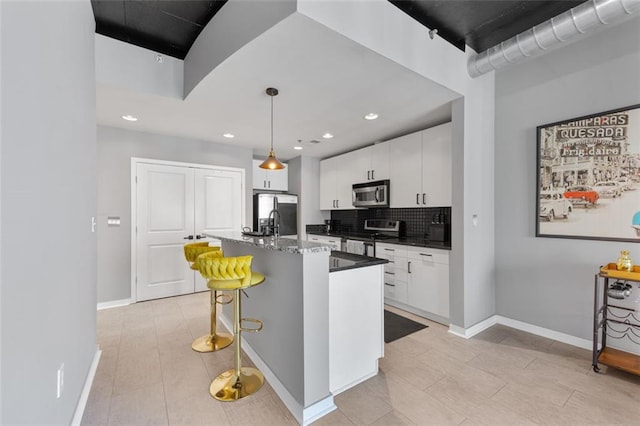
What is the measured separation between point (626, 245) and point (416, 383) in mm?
2146

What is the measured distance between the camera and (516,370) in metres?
2.23

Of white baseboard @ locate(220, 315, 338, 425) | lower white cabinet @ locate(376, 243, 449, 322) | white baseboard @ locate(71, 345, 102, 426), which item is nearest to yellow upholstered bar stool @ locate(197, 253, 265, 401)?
white baseboard @ locate(220, 315, 338, 425)

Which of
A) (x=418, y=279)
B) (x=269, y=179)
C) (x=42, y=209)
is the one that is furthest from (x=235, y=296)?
(x=269, y=179)

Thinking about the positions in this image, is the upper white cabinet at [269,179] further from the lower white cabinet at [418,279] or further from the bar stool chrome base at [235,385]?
the bar stool chrome base at [235,385]

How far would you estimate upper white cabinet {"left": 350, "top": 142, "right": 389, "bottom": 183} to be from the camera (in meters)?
4.28

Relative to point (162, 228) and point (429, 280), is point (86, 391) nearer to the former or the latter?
point (162, 228)

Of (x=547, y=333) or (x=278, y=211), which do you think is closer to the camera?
(x=547, y=333)

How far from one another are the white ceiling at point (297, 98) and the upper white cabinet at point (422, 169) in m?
0.22

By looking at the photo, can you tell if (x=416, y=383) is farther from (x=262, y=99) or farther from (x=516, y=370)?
(x=262, y=99)

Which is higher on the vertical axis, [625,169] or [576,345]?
[625,169]

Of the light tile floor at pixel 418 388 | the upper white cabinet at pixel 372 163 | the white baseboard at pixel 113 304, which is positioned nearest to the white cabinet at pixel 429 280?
the light tile floor at pixel 418 388

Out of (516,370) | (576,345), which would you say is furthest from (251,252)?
(576,345)

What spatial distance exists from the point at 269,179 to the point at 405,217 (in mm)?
2720

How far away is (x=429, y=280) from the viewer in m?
3.26
